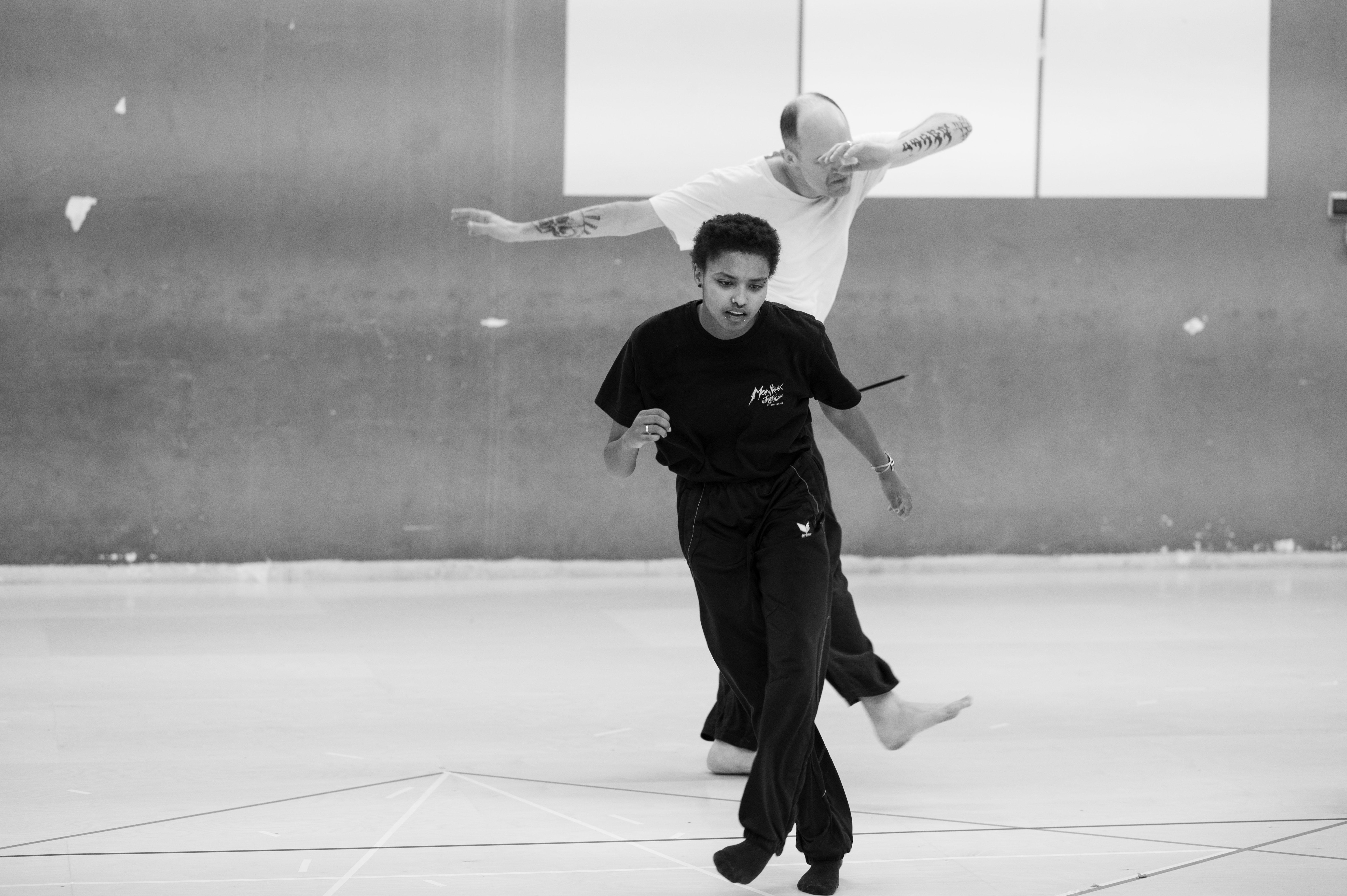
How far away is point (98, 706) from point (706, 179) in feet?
7.63

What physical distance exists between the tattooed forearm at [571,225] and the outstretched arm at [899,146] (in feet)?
2.29

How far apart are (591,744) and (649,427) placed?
1464mm

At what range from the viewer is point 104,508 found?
6957mm

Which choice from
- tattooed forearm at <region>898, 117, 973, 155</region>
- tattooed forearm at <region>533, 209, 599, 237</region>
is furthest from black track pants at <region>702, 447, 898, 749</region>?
tattooed forearm at <region>533, 209, 599, 237</region>

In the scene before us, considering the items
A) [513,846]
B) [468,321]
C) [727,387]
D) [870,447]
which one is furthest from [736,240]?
[468,321]

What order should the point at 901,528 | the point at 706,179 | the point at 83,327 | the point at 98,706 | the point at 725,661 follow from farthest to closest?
the point at 901,528
the point at 83,327
the point at 98,706
the point at 706,179
the point at 725,661

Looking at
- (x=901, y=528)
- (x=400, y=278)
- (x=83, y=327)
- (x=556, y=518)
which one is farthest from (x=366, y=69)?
(x=901, y=528)

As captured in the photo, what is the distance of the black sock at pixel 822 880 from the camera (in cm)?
317

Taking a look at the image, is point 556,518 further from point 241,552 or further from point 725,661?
point 725,661

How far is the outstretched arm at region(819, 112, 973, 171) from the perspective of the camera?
3939mm

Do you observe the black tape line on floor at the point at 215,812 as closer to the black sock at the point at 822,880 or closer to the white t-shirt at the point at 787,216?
the black sock at the point at 822,880

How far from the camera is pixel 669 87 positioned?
724cm

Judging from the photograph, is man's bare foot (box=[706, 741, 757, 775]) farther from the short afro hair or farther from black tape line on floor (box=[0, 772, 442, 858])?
the short afro hair

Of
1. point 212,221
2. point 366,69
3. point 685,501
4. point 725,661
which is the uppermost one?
point 366,69
